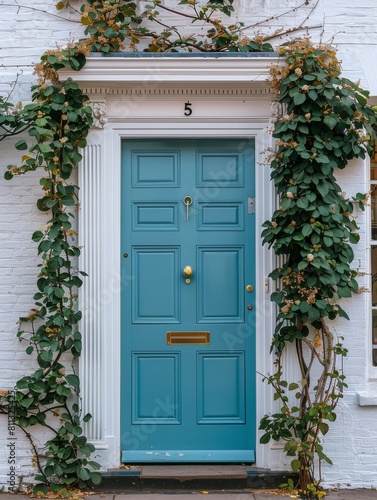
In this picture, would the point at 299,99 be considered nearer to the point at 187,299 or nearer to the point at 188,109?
the point at 188,109

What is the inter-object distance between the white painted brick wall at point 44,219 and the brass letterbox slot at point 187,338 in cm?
106

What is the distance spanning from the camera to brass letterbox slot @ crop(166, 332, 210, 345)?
245 inches

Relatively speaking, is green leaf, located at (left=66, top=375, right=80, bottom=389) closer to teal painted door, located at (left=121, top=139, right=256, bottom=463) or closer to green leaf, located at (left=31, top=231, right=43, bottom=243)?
teal painted door, located at (left=121, top=139, right=256, bottom=463)

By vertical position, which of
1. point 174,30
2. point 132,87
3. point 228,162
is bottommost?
point 228,162

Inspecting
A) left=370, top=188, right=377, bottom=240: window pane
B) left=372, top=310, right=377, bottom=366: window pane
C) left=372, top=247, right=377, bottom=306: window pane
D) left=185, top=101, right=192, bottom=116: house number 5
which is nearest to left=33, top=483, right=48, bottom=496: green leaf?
left=372, top=310, right=377, bottom=366: window pane

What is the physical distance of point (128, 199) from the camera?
6230 mm

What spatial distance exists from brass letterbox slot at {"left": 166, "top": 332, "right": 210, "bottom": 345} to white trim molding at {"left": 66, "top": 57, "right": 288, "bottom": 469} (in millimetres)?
407

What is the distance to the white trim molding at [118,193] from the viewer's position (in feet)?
19.9

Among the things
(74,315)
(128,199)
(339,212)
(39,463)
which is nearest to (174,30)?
(128,199)

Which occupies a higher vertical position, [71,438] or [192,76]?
[192,76]

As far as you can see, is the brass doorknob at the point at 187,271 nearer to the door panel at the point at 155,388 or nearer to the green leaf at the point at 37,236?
the door panel at the point at 155,388

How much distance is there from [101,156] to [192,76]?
936mm

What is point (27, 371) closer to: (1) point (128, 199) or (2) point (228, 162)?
(1) point (128, 199)

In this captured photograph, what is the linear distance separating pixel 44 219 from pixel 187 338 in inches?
58.0
